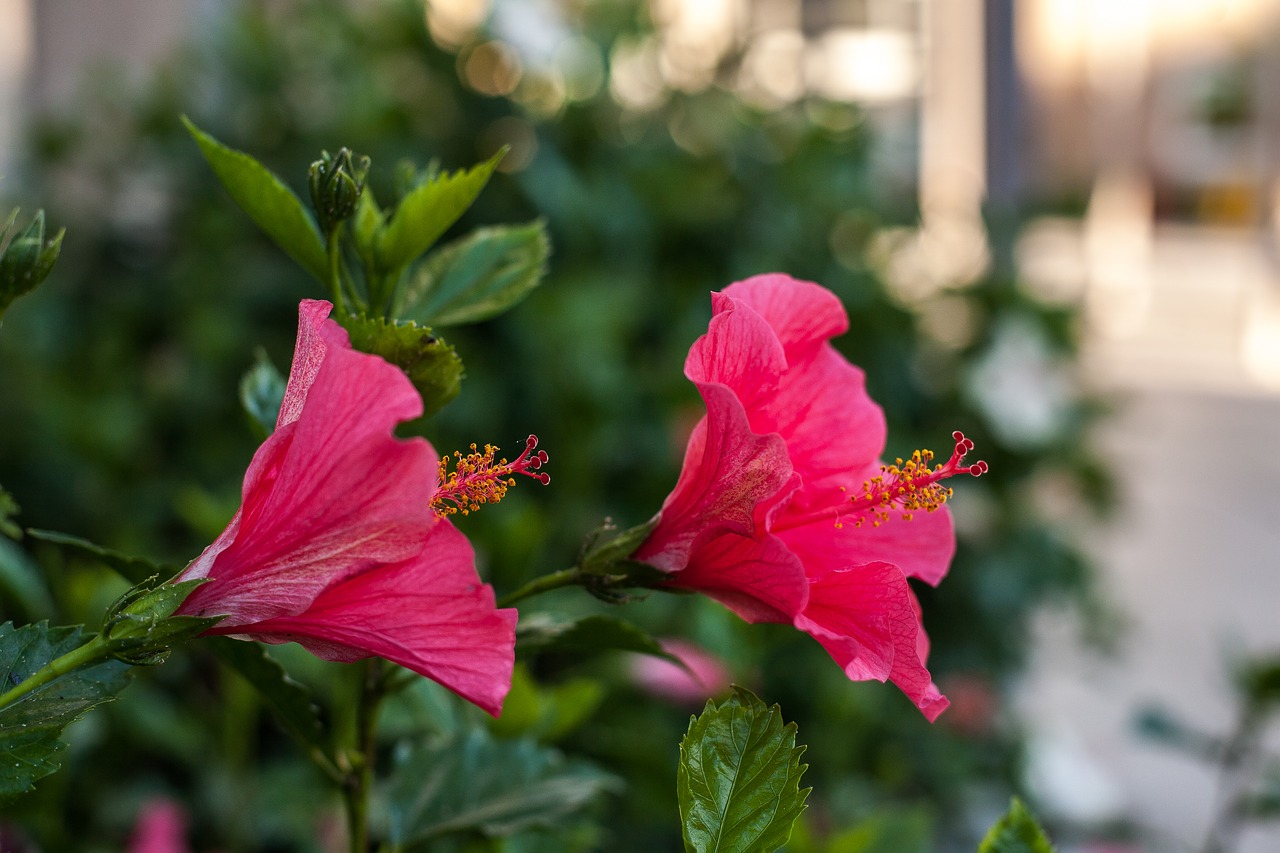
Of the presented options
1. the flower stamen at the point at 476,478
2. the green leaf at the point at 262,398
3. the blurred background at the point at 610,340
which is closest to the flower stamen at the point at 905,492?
the flower stamen at the point at 476,478

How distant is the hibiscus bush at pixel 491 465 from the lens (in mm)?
342

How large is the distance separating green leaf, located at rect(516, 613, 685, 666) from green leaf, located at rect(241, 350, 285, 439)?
0.39 ft

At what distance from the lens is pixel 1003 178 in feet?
15.2

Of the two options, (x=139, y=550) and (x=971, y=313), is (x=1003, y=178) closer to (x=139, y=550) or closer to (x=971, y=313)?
(x=971, y=313)

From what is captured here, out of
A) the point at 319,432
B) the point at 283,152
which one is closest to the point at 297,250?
the point at 319,432

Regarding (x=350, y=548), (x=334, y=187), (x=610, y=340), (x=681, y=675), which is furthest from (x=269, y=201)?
(x=610, y=340)

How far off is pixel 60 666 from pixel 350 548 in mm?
81

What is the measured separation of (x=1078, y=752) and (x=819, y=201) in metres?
1.01

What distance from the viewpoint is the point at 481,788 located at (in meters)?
0.52

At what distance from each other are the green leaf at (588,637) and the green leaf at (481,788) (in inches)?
3.4

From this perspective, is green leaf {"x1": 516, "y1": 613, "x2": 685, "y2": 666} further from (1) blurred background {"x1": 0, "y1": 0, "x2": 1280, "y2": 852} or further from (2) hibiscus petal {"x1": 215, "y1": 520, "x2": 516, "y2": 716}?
(1) blurred background {"x1": 0, "y1": 0, "x2": 1280, "y2": 852}

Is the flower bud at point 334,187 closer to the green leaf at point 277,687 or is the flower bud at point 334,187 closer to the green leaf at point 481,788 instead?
the green leaf at point 277,687

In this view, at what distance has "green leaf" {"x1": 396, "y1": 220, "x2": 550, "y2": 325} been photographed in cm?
47

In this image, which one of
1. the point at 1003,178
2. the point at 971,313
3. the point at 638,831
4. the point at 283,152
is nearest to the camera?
the point at 638,831
